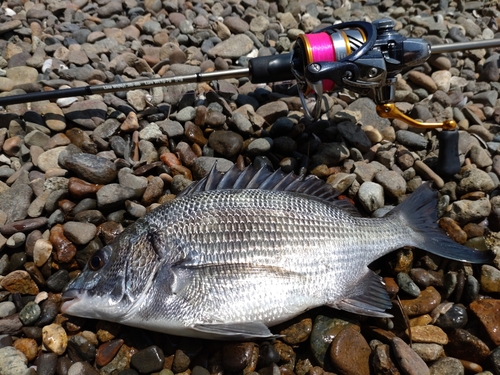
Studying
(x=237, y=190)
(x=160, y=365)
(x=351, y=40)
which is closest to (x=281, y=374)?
(x=160, y=365)

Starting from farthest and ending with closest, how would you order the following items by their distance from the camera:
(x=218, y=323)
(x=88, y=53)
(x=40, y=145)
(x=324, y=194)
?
1. (x=88, y=53)
2. (x=40, y=145)
3. (x=324, y=194)
4. (x=218, y=323)

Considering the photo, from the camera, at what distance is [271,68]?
402 centimetres

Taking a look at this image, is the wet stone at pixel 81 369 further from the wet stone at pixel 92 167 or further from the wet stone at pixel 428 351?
the wet stone at pixel 428 351

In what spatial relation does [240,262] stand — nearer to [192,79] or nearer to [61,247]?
[61,247]

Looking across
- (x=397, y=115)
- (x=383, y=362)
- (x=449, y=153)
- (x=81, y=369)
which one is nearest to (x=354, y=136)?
(x=397, y=115)

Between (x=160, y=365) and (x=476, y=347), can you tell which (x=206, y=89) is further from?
(x=476, y=347)

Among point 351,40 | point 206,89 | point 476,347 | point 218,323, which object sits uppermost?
point 351,40

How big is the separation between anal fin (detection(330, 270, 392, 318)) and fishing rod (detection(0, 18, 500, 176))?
1560 millimetres

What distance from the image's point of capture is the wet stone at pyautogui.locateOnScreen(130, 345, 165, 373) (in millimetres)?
2930

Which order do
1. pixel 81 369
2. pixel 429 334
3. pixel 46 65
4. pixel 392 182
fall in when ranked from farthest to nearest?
pixel 46 65, pixel 392 182, pixel 429 334, pixel 81 369

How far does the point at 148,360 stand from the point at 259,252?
Result: 45.6 inches

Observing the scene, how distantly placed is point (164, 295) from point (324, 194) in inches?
66.1

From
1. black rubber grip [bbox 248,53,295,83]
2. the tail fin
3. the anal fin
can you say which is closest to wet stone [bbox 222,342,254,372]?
the anal fin

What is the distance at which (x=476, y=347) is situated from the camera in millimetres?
3012
